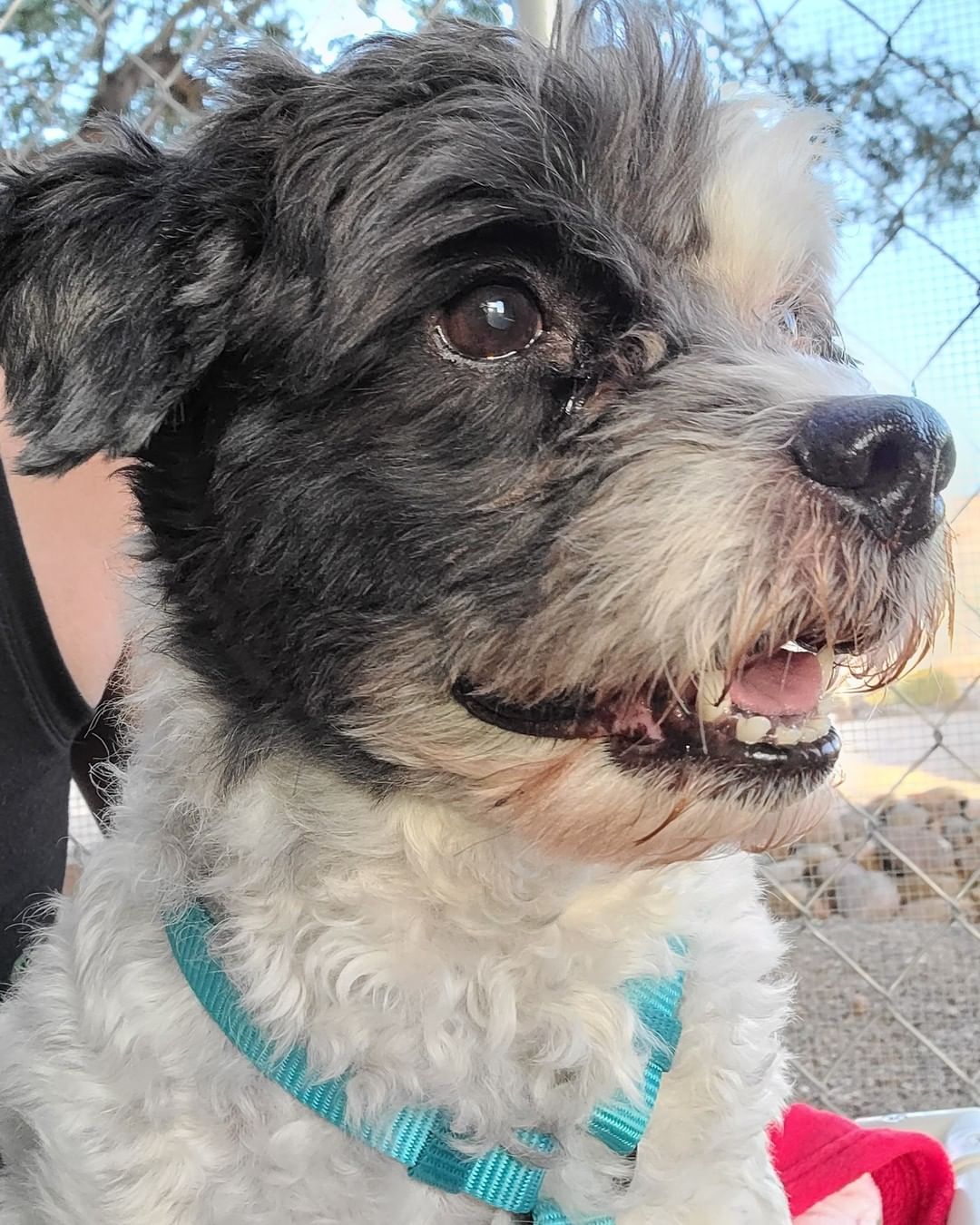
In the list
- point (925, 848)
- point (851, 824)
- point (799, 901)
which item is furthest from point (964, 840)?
point (799, 901)

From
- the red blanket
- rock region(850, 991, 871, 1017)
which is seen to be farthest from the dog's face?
rock region(850, 991, 871, 1017)

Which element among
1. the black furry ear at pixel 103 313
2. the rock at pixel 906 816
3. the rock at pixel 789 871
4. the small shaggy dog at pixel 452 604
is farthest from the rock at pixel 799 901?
the black furry ear at pixel 103 313

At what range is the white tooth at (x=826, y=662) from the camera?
0.92 meters

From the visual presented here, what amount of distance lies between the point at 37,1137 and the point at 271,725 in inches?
19.0

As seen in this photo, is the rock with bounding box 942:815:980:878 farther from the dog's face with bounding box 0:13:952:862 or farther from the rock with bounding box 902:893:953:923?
the dog's face with bounding box 0:13:952:862

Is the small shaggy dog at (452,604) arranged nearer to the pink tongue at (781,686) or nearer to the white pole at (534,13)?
the pink tongue at (781,686)

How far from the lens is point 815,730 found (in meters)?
0.94

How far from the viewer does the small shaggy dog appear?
896mm

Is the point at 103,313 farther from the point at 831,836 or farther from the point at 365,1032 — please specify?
the point at 831,836

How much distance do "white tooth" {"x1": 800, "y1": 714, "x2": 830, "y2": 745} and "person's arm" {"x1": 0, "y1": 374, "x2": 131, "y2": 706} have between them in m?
1.02

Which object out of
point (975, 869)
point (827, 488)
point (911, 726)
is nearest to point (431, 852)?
point (827, 488)

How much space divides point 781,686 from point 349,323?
0.47 m

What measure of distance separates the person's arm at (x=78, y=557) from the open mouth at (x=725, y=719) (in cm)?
88

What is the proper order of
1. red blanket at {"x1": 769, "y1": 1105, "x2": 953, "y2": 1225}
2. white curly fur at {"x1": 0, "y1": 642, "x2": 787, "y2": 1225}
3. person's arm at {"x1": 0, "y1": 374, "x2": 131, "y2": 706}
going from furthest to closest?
person's arm at {"x1": 0, "y1": 374, "x2": 131, "y2": 706} < red blanket at {"x1": 769, "y1": 1105, "x2": 953, "y2": 1225} < white curly fur at {"x1": 0, "y1": 642, "x2": 787, "y2": 1225}
